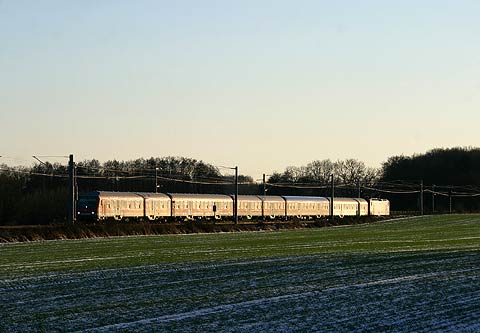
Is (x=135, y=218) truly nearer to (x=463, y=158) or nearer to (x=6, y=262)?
(x=6, y=262)

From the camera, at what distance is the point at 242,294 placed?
18.1m

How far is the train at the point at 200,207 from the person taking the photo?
7017 cm

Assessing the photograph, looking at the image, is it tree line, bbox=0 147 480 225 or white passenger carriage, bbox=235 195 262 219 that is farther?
tree line, bbox=0 147 480 225

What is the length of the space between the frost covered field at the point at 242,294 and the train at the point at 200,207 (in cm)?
4073

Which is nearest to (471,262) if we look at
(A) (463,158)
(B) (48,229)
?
(B) (48,229)

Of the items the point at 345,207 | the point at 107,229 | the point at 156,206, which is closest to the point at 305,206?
the point at 345,207

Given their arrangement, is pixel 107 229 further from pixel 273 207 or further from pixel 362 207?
pixel 362 207

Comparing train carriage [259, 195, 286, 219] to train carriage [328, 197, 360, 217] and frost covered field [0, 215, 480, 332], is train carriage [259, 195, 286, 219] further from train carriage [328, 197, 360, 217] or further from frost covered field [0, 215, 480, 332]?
frost covered field [0, 215, 480, 332]

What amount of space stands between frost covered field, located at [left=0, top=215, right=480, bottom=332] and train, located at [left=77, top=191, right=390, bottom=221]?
40.7m

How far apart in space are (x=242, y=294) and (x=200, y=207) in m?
63.3

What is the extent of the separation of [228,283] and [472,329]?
763 centimetres

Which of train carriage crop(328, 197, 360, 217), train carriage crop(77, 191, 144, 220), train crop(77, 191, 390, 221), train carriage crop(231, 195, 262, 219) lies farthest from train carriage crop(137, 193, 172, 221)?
train carriage crop(328, 197, 360, 217)

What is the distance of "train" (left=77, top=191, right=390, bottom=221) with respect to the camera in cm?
7017

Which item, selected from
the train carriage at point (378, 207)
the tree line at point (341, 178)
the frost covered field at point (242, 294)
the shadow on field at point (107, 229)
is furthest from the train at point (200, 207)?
the frost covered field at point (242, 294)
